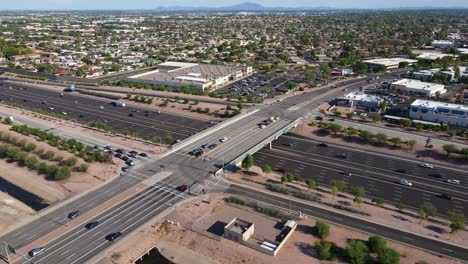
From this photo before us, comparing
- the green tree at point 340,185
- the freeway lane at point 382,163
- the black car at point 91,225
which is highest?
the green tree at point 340,185

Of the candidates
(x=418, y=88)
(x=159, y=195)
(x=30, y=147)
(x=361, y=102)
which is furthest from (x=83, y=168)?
(x=418, y=88)

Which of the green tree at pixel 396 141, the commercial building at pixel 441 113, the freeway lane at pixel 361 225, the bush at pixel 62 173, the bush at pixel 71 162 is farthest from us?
the commercial building at pixel 441 113

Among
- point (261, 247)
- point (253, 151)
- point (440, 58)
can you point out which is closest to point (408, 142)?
point (253, 151)

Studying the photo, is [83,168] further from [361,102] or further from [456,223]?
[361,102]

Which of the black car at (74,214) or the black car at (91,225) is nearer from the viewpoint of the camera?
the black car at (91,225)

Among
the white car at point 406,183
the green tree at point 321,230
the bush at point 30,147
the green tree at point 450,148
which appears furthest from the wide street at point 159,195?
the bush at point 30,147

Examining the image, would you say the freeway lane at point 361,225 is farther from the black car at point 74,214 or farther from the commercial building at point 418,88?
the commercial building at point 418,88
